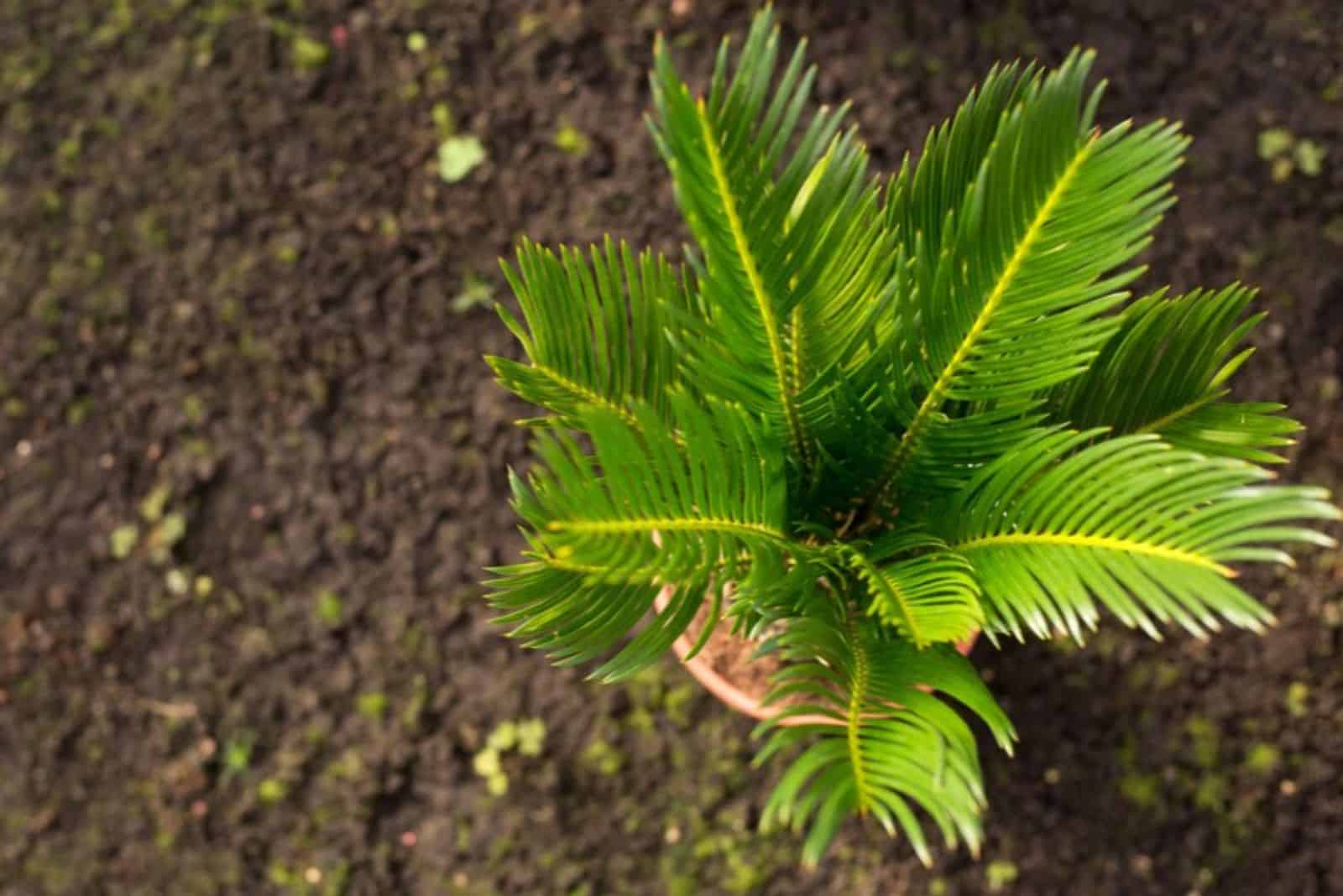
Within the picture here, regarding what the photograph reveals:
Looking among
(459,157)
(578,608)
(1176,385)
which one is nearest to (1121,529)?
(1176,385)

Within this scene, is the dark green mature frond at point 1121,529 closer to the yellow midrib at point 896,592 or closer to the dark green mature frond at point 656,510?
the yellow midrib at point 896,592

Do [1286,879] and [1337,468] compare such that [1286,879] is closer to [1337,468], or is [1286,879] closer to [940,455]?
[1337,468]

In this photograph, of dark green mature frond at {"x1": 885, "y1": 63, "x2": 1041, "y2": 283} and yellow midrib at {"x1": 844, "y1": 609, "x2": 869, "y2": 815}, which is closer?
yellow midrib at {"x1": 844, "y1": 609, "x2": 869, "y2": 815}

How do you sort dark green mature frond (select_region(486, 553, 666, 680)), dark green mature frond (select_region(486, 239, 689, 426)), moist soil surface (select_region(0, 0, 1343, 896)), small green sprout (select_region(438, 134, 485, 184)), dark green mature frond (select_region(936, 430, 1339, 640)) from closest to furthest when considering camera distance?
dark green mature frond (select_region(936, 430, 1339, 640)), dark green mature frond (select_region(486, 553, 666, 680)), dark green mature frond (select_region(486, 239, 689, 426)), moist soil surface (select_region(0, 0, 1343, 896)), small green sprout (select_region(438, 134, 485, 184))

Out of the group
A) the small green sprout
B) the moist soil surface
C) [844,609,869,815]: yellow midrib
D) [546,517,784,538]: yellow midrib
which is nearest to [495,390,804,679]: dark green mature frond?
[546,517,784,538]: yellow midrib

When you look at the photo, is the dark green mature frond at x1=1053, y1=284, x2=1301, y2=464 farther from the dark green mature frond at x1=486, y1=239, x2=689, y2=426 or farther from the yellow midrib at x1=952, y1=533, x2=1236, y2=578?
the dark green mature frond at x1=486, y1=239, x2=689, y2=426

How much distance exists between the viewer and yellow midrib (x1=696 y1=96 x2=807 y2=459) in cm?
77

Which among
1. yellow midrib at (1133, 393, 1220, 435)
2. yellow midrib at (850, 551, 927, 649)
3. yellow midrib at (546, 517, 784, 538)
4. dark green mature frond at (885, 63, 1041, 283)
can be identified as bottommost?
yellow midrib at (850, 551, 927, 649)

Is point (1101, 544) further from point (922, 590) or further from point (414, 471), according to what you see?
point (414, 471)

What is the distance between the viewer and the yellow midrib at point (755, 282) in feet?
2.53

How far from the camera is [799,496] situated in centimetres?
109

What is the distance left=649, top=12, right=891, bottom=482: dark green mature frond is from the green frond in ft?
0.44

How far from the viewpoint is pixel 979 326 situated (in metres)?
0.90

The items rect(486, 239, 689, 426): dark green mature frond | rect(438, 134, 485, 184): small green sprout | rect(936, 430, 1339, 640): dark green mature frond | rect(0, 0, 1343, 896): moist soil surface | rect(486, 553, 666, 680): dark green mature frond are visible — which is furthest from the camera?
rect(438, 134, 485, 184): small green sprout
